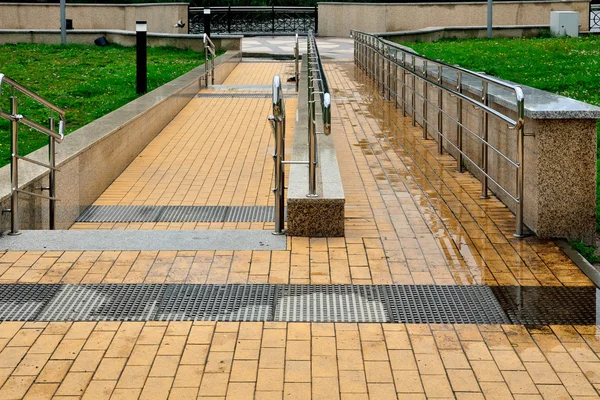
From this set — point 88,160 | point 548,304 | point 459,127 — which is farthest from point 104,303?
point 459,127

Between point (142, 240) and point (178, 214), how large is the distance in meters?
1.88

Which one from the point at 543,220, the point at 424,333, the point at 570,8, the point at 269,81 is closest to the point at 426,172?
the point at 543,220

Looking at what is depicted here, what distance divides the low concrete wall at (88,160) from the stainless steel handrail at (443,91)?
356cm

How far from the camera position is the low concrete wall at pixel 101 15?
37.5m

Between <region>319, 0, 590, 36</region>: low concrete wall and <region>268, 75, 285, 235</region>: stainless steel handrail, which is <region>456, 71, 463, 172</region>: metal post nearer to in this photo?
<region>268, 75, 285, 235</region>: stainless steel handrail

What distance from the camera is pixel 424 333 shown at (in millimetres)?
5598

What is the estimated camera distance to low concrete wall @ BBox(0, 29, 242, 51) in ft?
95.7

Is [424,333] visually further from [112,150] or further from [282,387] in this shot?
[112,150]

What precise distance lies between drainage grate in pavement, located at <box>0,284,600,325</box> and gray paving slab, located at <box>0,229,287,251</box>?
901 mm

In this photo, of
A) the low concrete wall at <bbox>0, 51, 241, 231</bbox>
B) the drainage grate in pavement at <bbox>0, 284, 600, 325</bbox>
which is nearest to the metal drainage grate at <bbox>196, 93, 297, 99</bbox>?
the low concrete wall at <bbox>0, 51, 241, 231</bbox>

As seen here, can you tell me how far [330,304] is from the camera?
19.9 feet

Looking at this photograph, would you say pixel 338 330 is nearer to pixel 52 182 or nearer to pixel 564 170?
pixel 564 170

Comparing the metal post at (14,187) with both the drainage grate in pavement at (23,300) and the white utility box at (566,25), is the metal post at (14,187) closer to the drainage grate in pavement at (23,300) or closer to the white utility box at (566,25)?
the drainage grate in pavement at (23,300)

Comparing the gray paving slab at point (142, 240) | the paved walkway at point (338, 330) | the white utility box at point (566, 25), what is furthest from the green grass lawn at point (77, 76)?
the white utility box at point (566, 25)
